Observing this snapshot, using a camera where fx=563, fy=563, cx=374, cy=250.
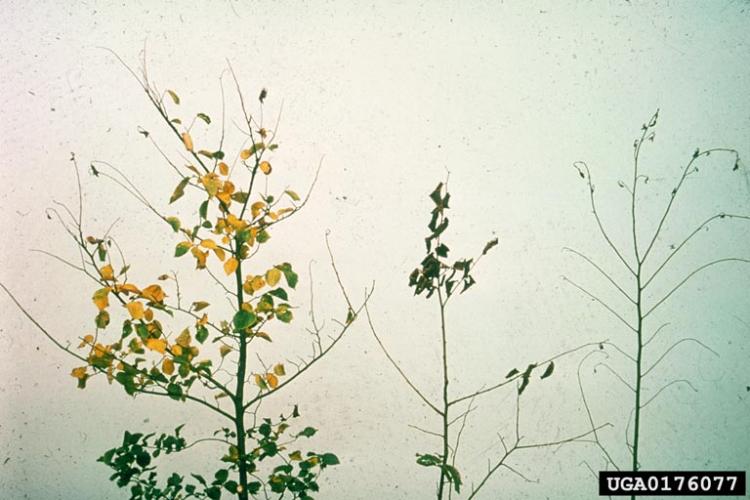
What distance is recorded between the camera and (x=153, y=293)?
1128 mm

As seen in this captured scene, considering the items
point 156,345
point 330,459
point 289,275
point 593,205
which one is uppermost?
point 593,205

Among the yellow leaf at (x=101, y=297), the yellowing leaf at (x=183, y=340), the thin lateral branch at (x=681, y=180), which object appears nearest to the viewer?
the yellow leaf at (x=101, y=297)

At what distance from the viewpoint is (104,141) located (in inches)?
70.4

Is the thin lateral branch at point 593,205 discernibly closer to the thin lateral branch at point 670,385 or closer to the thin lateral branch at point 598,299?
the thin lateral branch at point 598,299

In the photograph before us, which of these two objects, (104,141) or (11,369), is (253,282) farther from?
(11,369)

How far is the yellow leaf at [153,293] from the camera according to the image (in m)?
1.12

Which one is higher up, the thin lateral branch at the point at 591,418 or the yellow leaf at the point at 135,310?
the thin lateral branch at the point at 591,418

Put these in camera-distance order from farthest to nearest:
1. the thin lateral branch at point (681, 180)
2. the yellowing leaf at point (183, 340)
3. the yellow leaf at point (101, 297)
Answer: the thin lateral branch at point (681, 180) → the yellowing leaf at point (183, 340) → the yellow leaf at point (101, 297)

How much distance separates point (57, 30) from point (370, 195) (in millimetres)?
1123

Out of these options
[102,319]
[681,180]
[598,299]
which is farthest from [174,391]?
[681,180]

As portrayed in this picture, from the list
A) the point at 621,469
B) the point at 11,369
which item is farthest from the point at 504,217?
the point at 11,369

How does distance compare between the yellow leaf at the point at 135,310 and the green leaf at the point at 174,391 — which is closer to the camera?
the yellow leaf at the point at 135,310

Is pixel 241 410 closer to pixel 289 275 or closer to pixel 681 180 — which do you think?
pixel 289 275

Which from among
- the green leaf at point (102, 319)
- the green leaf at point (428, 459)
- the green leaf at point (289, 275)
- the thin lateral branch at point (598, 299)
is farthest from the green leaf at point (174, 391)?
the thin lateral branch at point (598, 299)
